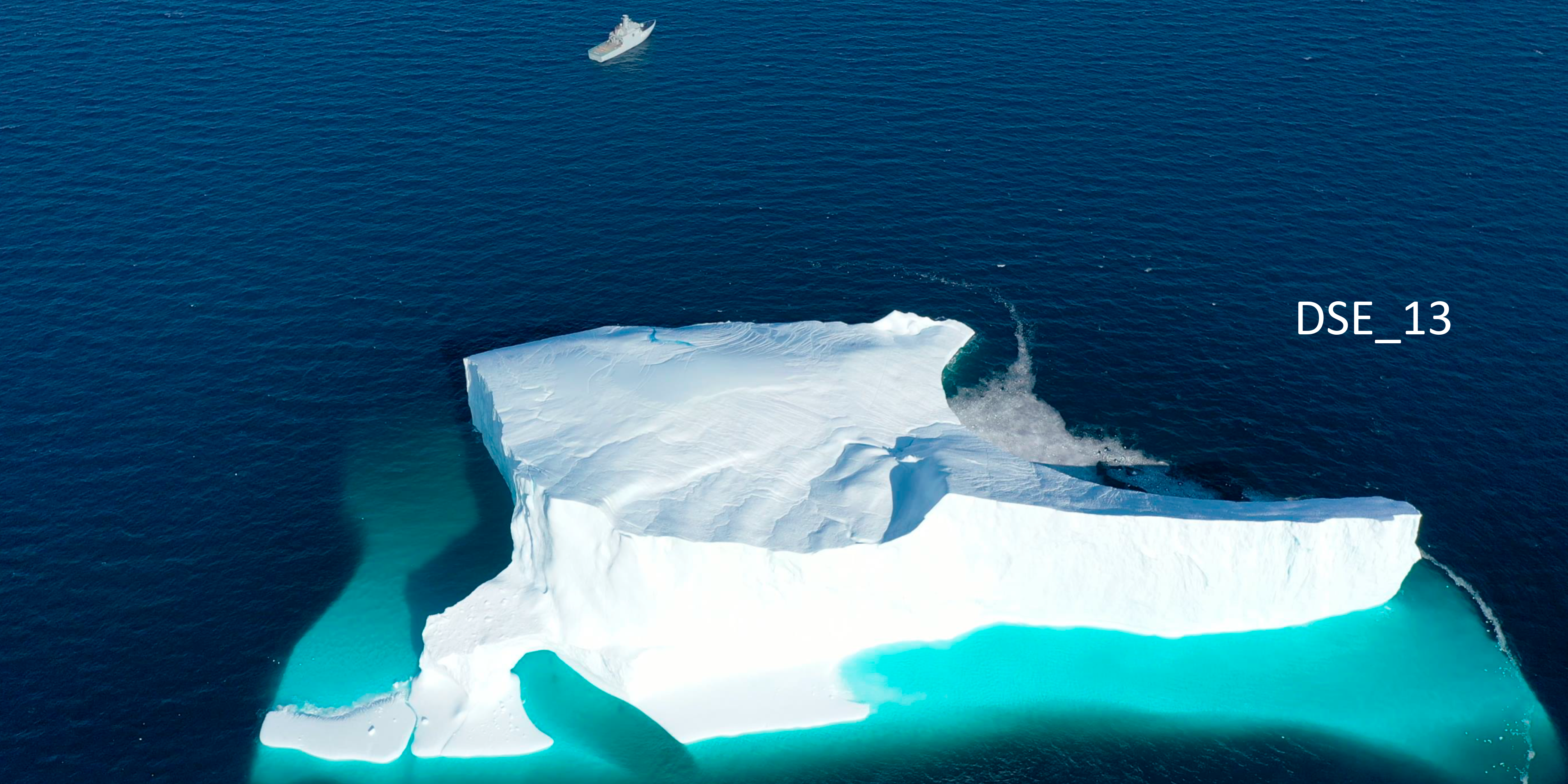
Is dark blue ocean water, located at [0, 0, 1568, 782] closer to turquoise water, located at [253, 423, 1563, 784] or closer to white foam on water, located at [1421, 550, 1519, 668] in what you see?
white foam on water, located at [1421, 550, 1519, 668]

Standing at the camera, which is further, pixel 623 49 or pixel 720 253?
pixel 623 49

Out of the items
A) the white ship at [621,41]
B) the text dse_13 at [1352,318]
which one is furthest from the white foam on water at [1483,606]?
the white ship at [621,41]

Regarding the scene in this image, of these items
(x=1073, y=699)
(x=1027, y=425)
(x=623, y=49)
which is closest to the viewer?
(x=1073, y=699)

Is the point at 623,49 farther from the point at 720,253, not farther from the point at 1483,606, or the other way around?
the point at 1483,606

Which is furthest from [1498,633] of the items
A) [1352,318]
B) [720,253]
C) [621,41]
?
[621,41]

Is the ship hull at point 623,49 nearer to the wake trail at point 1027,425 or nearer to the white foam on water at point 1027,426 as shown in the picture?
the wake trail at point 1027,425

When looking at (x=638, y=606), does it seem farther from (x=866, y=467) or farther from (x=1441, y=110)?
(x=1441, y=110)
